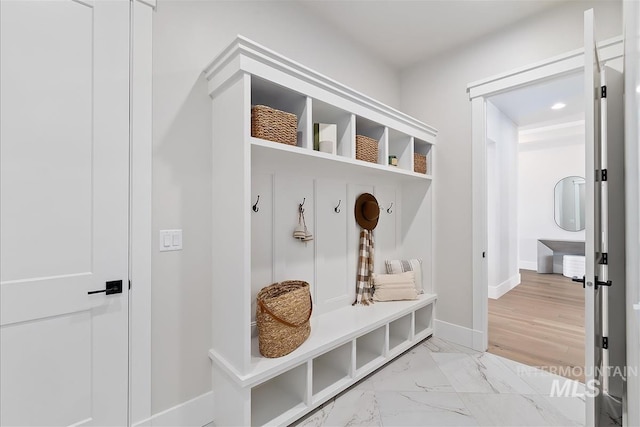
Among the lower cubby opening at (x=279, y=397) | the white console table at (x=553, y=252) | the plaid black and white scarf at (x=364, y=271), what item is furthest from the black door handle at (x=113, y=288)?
the white console table at (x=553, y=252)

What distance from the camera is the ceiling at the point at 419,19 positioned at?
2186 mm

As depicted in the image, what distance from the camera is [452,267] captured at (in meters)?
2.71

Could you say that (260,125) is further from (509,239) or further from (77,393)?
(509,239)

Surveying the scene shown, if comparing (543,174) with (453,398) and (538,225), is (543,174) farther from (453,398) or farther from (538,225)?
(453,398)

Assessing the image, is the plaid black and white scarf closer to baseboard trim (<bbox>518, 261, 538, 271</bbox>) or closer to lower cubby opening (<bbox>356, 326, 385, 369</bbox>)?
lower cubby opening (<bbox>356, 326, 385, 369</bbox>)

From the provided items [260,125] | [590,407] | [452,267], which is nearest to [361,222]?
[452,267]

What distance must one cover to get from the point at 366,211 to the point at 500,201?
9.59 ft

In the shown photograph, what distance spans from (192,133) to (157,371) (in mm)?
1290

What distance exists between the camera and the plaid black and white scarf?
2494 mm

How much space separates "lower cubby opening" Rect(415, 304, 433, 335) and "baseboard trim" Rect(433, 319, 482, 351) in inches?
2.6

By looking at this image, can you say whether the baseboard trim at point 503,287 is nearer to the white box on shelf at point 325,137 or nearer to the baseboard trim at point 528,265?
the baseboard trim at point 528,265

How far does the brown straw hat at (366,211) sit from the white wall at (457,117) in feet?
2.26

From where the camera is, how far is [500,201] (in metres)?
4.35

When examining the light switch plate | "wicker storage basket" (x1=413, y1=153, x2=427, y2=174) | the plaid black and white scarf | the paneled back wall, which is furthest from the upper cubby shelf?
the light switch plate
